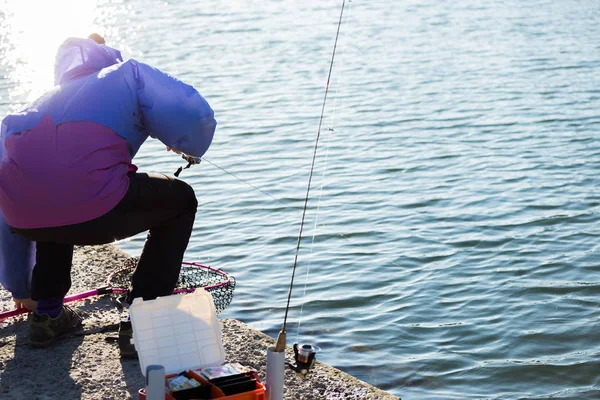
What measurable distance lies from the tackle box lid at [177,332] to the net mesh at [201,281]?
87cm

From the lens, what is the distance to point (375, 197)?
766 centimetres

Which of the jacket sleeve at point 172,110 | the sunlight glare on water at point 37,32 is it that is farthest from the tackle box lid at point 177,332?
the sunlight glare on water at point 37,32

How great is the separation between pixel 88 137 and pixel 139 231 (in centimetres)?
46

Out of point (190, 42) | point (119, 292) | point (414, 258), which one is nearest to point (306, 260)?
point (414, 258)

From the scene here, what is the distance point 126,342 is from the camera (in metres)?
4.04

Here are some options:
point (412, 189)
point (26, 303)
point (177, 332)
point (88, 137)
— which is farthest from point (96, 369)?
point (412, 189)

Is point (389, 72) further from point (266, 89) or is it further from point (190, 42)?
point (190, 42)

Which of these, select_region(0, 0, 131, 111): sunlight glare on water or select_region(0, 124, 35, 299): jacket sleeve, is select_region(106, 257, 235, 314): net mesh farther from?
select_region(0, 0, 131, 111): sunlight glare on water

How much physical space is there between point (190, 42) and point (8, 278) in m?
11.4

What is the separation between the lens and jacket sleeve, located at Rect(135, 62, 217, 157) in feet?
12.1

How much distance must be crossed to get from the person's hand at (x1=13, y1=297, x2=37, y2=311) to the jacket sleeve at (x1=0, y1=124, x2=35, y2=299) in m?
0.04

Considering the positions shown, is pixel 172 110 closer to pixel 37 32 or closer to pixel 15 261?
pixel 15 261

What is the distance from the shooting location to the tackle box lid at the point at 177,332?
3549 mm

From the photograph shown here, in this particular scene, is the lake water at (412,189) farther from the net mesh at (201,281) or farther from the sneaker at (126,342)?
the sneaker at (126,342)
